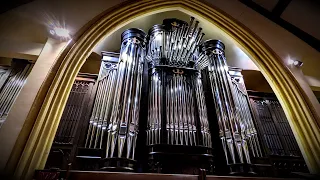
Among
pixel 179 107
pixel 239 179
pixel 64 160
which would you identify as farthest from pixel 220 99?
pixel 64 160

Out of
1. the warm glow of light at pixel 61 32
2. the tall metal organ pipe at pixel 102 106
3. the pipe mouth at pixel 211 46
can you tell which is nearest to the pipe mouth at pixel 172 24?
the pipe mouth at pixel 211 46

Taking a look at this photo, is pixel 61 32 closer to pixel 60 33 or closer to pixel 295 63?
pixel 60 33

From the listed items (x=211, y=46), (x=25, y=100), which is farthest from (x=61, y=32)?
(x=211, y=46)

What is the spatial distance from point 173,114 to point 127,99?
0.82m

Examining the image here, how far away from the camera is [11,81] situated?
312cm

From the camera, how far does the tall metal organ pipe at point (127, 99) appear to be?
251cm

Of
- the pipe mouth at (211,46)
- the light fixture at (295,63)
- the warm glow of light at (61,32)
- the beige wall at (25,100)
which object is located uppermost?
the pipe mouth at (211,46)

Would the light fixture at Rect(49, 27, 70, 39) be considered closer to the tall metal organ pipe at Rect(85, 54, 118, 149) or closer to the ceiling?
the tall metal organ pipe at Rect(85, 54, 118, 149)

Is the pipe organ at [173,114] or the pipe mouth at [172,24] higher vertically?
the pipe mouth at [172,24]

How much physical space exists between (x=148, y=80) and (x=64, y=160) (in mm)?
2023

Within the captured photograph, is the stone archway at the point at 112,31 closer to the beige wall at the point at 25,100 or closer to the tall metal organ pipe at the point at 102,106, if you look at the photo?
the beige wall at the point at 25,100

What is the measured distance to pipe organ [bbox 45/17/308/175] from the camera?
2.67m

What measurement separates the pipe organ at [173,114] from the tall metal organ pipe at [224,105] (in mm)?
15

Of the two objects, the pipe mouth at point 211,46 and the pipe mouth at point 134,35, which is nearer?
the pipe mouth at point 134,35
